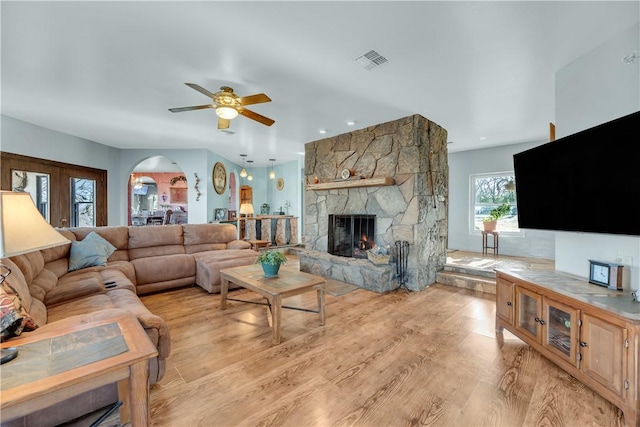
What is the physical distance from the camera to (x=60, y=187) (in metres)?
5.08

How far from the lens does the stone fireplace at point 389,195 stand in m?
4.00

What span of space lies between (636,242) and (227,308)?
3.73 meters

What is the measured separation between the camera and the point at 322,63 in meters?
2.55

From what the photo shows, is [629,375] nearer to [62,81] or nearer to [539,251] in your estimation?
[539,251]

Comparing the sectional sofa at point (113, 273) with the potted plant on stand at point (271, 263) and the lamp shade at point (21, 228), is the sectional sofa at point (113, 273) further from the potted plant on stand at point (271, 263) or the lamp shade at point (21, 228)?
the potted plant on stand at point (271, 263)

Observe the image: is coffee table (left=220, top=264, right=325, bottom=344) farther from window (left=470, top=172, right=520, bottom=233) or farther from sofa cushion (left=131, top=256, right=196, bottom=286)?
window (left=470, top=172, right=520, bottom=233)

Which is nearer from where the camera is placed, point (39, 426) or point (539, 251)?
point (39, 426)

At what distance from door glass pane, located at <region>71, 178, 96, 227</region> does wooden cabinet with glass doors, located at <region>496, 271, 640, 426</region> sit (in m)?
7.29

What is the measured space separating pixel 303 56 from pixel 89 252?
3.41 m

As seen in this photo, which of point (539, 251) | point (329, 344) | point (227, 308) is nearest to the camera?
point (329, 344)

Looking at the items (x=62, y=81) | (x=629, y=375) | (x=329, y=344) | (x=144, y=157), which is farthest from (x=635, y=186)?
(x=144, y=157)

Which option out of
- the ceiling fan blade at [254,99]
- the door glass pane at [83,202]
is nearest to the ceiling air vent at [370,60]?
the ceiling fan blade at [254,99]

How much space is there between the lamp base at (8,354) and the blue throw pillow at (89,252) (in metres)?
2.55

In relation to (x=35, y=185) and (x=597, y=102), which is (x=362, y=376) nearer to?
(x=597, y=102)
